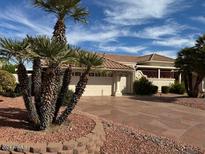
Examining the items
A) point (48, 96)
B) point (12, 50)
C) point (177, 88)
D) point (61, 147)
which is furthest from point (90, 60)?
point (177, 88)

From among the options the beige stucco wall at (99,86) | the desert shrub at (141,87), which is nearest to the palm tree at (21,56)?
the beige stucco wall at (99,86)

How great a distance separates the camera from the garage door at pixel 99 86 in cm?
2531

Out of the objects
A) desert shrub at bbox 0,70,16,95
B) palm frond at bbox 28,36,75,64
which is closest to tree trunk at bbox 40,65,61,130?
palm frond at bbox 28,36,75,64

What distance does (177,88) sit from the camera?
3262cm

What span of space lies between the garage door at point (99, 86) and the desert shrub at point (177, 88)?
927cm

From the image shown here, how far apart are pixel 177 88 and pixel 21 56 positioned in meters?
26.1

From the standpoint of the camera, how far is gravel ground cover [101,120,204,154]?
369 inches

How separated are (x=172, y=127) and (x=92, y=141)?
17.6 feet

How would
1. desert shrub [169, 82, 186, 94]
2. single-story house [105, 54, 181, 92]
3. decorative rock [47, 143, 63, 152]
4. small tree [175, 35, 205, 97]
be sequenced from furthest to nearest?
single-story house [105, 54, 181, 92] < desert shrub [169, 82, 186, 94] < small tree [175, 35, 205, 97] < decorative rock [47, 143, 63, 152]

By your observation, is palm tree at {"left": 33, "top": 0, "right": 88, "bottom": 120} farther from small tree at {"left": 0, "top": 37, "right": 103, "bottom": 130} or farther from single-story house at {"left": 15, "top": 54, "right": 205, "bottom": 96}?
single-story house at {"left": 15, "top": 54, "right": 205, "bottom": 96}

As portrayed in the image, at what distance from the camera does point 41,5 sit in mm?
9805

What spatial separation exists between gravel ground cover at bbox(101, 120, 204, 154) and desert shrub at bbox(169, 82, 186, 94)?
72.7 feet

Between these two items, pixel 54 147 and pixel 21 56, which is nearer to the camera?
pixel 54 147

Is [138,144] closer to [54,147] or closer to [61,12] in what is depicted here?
[54,147]
